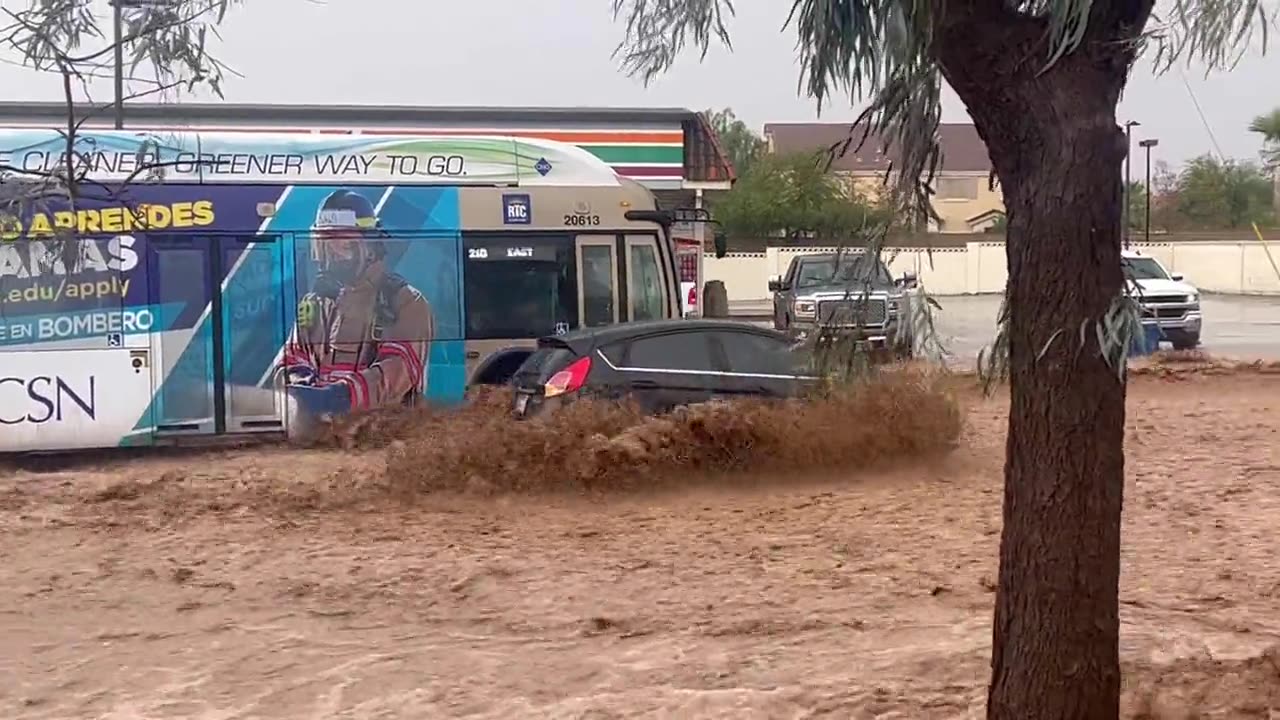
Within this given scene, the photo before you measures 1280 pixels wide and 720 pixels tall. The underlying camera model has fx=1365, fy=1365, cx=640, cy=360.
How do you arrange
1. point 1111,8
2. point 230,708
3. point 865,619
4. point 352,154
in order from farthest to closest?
point 352,154, point 865,619, point 230,708, point 1111,8

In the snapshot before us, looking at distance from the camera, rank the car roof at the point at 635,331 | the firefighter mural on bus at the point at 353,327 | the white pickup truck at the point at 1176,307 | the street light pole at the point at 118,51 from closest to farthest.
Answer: the street light pole at the point at 118,51 < the car roof at the point at 635,331 < the firefighter mural on bus at the point at 353,327 < the white pickup truck at the point at 1176,307

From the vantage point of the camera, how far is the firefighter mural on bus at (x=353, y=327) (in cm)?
1355

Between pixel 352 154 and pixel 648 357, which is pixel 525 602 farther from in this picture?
pixel 352 154

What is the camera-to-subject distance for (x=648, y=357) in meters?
11.5

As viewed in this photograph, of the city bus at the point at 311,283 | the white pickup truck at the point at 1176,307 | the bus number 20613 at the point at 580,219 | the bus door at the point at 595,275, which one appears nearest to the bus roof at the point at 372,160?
the city bus at the point at 311,283

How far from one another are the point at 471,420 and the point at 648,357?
160 cm

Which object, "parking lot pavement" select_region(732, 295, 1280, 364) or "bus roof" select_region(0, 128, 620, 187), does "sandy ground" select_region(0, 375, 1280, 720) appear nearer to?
"bus roof" select_region(0, 128, 620, 187)

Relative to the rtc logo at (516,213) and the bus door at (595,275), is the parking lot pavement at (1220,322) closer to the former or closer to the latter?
the bus door at (595,275)

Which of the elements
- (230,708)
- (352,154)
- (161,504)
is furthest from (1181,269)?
(230,708)

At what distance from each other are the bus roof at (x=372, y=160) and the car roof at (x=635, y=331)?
3146mm

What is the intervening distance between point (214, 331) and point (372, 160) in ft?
7.76

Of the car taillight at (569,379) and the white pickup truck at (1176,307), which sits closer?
the car taillight at (569,379)

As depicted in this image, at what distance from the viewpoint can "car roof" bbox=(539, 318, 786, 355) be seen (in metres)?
11.5

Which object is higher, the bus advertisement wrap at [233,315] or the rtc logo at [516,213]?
the rtc logo at [516,213]
